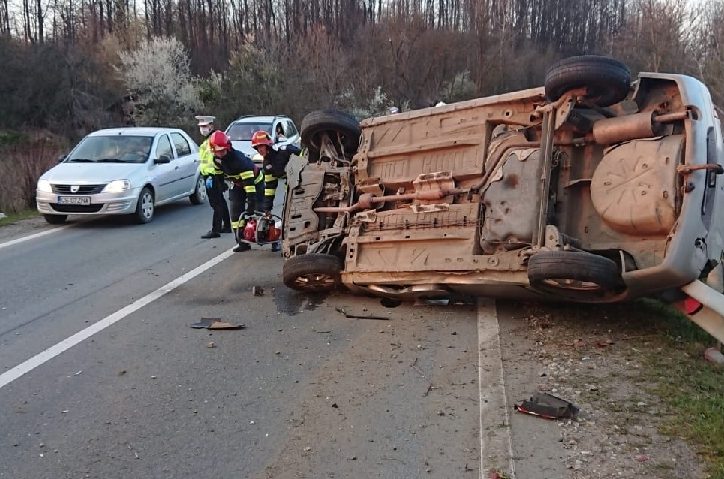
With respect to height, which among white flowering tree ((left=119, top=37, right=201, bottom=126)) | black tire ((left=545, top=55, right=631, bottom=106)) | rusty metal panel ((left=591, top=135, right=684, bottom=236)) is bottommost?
rusty metal panel ((left=591, top=135, right=684, bottom=236))

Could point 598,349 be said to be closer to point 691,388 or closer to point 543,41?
point 691,388

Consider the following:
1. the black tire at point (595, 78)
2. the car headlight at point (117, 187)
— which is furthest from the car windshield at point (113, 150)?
the black tire at point (595, 78)

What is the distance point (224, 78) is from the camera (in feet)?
117

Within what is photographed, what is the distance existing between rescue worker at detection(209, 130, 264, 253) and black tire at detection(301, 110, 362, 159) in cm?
133

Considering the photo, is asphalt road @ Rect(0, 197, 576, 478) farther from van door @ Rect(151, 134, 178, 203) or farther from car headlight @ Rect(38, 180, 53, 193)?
van door @ Rect(151, 134, 178, 203)

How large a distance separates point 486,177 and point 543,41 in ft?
182

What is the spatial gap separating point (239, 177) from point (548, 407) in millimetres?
5990

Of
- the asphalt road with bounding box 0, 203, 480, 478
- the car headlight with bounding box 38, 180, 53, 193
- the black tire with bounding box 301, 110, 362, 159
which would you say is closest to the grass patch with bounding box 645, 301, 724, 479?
the asphalt road with bounding box 0, 203, 480, 478

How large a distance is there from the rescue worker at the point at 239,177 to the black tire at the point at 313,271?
245 cm

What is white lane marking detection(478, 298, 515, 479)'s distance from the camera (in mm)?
3584

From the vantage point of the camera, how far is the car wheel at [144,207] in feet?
37.4

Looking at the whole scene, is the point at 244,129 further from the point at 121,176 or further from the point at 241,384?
the point at 241,384

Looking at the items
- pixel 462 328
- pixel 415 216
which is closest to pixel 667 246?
pixel 462 328

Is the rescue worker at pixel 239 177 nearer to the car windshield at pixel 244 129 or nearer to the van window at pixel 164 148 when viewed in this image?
the van window at pixel 164 148
